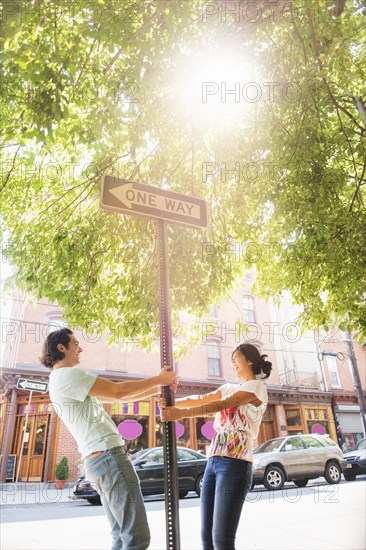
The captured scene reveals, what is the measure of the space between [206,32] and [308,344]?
2572cm

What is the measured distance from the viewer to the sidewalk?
12903 mm

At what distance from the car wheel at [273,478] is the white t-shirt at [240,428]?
A: 38.0 ft

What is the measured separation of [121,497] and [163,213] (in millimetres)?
1834

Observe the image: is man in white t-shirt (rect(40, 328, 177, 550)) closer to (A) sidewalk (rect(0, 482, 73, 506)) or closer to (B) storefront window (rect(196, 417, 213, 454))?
(A) sidewalk (rect(0, 482, 73, 506))

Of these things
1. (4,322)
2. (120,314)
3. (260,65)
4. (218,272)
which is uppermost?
(4,322)

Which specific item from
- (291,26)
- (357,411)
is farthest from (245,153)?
(357,411)

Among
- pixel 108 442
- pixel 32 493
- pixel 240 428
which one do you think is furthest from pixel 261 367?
pixel 32 493

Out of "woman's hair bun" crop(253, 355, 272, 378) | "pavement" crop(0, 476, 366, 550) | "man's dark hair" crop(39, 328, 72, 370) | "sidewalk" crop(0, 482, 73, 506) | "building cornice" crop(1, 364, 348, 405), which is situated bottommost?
"pavement" crop(0, 476, 366, 550)

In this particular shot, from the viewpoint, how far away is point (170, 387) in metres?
2.36

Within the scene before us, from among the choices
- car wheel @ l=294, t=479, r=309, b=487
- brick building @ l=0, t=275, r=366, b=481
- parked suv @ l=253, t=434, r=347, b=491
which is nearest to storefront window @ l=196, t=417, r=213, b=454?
brick building @ l=0, t=275, r=366, b=481

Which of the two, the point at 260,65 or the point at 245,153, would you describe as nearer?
the point at 260,65

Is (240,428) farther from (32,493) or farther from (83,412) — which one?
(32,493)

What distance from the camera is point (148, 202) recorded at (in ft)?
8.56

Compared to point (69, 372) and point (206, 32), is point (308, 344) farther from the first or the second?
point (69, 372)
